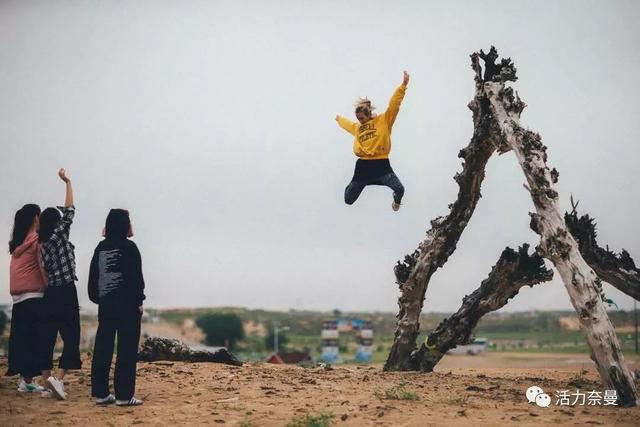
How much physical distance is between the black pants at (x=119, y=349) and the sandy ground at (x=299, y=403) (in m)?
0.28

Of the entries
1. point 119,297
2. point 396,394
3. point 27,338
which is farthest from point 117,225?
point 396,394

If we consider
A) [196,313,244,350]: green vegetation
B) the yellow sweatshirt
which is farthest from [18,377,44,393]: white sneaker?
[196,313,244,350]: green vegetation

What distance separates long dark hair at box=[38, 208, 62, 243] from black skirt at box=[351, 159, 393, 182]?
4.17 metres

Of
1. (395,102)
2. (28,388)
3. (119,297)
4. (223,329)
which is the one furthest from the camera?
(223,329)

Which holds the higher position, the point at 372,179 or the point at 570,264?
the point at 372,179

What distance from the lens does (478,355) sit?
322ft

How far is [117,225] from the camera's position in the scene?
8.70 m

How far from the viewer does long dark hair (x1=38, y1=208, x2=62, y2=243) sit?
360 inches

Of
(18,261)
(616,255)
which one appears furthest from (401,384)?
(18,261)

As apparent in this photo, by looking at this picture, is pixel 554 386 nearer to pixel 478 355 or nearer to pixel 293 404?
pixel 293 404

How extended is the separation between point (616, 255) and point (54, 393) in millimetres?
8664

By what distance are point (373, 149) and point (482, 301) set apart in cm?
355

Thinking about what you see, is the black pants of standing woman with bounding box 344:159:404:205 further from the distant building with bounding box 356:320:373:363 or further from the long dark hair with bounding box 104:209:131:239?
the distant building with bounding box 356:320:373:363

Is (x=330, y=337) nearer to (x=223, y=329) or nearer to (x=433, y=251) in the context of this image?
(x=223, y=329)
